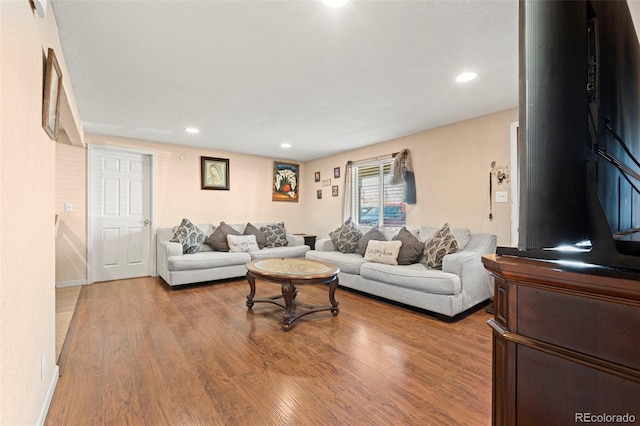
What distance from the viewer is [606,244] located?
1.96ft

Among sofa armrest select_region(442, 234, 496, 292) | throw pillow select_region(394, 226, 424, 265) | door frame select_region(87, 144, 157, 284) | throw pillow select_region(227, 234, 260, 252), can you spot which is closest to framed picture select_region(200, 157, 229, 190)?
door frame select_region(87, 144, 157, 284)

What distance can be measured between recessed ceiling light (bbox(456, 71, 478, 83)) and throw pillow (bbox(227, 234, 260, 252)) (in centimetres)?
370

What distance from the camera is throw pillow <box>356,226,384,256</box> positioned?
4.21m

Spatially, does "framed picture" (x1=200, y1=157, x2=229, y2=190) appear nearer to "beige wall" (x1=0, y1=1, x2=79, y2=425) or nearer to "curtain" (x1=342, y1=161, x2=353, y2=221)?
"curtain" (x1=342, y1=161, x2=353, y2=221)

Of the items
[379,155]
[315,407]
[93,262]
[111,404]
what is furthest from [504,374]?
[93,262]

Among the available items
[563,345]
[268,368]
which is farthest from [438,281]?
[563,345]

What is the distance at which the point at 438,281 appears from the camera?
2879mm

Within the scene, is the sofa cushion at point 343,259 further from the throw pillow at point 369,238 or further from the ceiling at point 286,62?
the ceiling at point 286,62

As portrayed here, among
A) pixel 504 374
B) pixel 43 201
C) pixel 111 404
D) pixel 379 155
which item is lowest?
pixel 111 404

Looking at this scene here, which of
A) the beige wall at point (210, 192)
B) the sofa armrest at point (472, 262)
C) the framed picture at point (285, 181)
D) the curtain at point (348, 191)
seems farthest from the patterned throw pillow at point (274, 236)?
the sofa armrest at point (472, 262)

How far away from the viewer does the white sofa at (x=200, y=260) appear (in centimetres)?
397

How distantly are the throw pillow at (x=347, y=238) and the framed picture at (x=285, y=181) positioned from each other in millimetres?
1989

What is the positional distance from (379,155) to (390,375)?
3615 millimetres

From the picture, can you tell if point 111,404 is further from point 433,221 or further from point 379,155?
point 379,155
